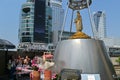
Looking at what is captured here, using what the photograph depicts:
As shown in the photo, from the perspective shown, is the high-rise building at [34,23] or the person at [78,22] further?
the high-rise building at [34,23]

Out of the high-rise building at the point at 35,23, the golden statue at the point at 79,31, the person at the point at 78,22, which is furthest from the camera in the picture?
the high-rise building at the point at 35,23

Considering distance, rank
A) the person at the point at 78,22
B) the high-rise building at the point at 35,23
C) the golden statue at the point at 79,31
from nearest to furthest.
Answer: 1. the golden statue at the point at 79,31
2. the person at the point at 78,22
3. the high-rise building at the point at 35,23

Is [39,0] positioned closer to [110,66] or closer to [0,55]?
[0,55]

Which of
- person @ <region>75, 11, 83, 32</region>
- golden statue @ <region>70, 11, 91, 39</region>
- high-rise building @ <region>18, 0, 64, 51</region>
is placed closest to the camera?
golden statue @ <region>70, 11, 91, 39</region>

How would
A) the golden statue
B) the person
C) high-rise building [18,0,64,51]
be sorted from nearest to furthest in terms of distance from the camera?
the golden statue → the person → high-rise building [18,0,64,51]

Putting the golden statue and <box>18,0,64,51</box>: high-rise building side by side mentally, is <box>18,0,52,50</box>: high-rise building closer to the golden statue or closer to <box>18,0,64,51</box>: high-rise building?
<box>18,0,64,51</box>: high-rise building

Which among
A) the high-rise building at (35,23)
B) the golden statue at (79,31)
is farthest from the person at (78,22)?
the high-rise building at (35,23)

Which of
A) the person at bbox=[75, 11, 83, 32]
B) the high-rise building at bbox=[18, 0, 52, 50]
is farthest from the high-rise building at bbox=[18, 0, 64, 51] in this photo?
the person at bbox=[75, 11, 83, 32]

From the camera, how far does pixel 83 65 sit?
14.7 metres

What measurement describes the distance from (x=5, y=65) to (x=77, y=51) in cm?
1041

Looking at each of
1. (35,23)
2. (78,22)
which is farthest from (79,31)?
(35,23)

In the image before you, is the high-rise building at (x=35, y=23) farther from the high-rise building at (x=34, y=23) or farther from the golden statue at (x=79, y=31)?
the golden statue at (x=79, y=31)

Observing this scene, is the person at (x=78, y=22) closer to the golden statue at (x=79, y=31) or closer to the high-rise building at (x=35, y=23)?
the golden statue at (x=79, y=31)

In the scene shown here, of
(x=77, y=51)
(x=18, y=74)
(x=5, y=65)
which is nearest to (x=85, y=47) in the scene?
(x=77, y=51)
